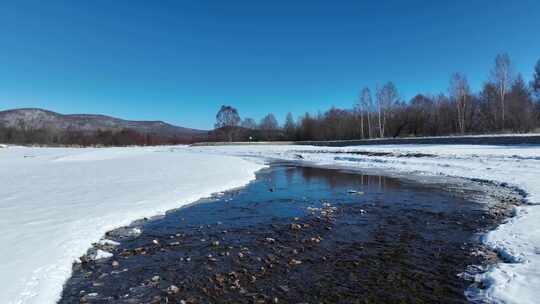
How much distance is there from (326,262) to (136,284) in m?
3.48

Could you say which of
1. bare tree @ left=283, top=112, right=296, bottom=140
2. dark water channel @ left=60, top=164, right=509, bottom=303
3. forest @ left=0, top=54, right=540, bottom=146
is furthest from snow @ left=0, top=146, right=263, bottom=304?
bare tree @ left=283, top=112, right=296, bottom=140

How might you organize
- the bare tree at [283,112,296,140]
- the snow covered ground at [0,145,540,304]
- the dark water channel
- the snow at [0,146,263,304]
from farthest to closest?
1. the bare tree at [283,112,296,140]
2. the snow at [0,146,263,304]
3. the dark water channel
4. the snow covered ground at [0,145,540,304]

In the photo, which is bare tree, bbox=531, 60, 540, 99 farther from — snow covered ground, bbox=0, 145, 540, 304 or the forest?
snow covered ground, bbox=0, 145, 540, 304

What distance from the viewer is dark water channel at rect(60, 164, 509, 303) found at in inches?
197

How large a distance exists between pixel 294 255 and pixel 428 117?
73.7 m

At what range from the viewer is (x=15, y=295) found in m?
4.52

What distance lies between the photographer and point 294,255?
6.59 m

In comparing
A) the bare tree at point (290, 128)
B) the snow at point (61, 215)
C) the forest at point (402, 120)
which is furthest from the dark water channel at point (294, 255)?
the bare tree at point (290, 128)

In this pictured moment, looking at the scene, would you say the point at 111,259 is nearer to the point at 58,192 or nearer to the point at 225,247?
the point at 225,247

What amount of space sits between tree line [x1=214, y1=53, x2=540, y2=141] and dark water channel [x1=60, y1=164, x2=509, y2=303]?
45357 millimetres

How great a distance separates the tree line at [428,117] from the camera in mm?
50281

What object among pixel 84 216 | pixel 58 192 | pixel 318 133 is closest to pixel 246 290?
pixel 84 216

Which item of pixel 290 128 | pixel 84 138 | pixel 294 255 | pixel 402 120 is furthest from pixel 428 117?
pixel 84 138

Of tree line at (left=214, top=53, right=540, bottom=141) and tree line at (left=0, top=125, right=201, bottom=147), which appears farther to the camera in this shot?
tree line at (left=0, top=125, right=201, bottom=147)
